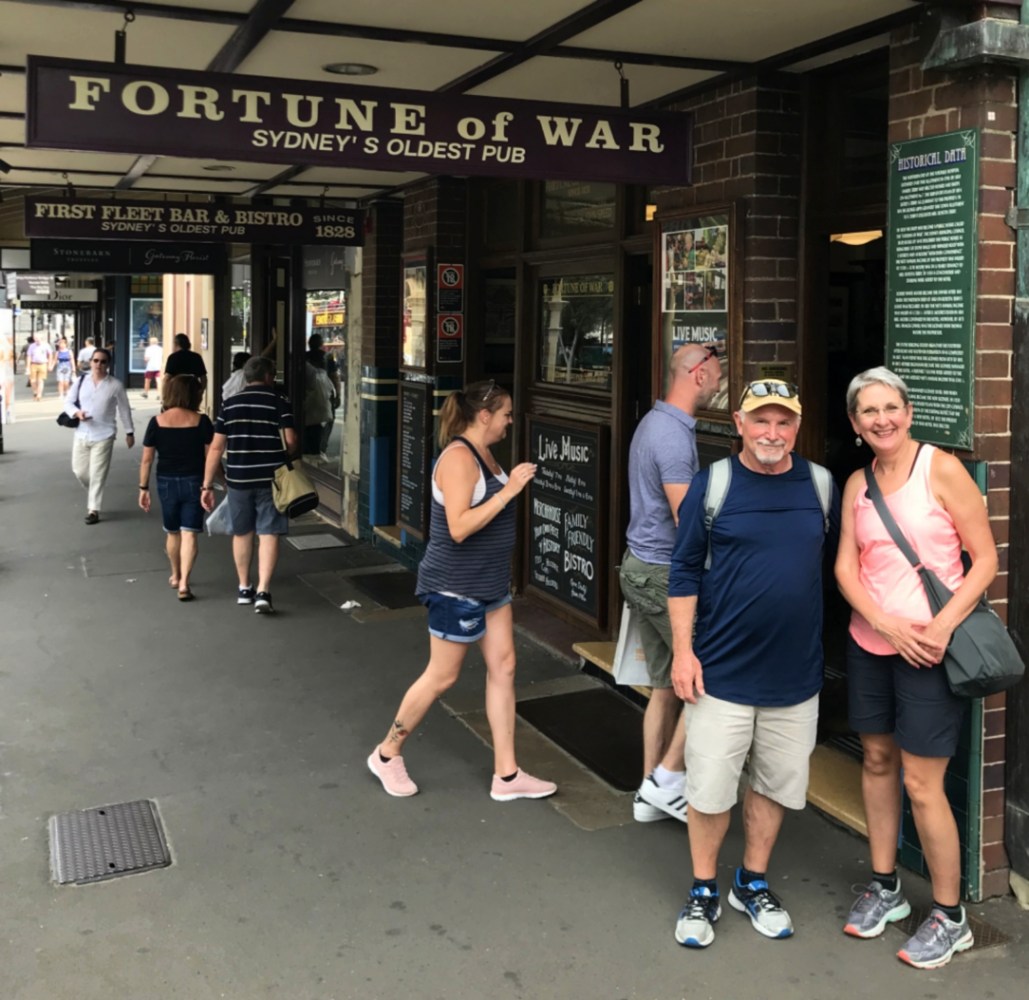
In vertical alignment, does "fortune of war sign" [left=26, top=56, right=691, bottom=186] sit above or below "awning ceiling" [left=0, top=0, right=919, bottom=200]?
below

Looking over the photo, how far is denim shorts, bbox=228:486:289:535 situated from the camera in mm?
8547

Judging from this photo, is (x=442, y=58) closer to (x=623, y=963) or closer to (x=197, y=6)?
(x=197, y=6)

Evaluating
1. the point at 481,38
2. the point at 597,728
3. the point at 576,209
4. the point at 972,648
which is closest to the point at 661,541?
the point at 972,648

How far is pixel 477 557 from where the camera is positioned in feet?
16.6

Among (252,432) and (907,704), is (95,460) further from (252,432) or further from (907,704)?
(907,704)

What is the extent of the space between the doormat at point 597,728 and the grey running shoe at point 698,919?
1280 mm

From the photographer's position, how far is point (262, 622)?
27.0 ft

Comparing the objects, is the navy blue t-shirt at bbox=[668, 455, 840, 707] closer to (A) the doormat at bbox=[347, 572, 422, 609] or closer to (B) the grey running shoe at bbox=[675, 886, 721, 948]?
(B) the grey running shoe at bbox=[675, 886, 721, 948]

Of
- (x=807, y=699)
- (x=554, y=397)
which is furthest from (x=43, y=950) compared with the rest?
(x=554, y=397)

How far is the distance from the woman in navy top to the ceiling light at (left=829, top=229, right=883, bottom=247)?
486cm

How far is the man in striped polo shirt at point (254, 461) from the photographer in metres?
8.45

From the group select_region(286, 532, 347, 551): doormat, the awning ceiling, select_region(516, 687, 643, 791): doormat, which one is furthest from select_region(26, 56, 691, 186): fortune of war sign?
select_region(286, 532, 347, 551): doormat

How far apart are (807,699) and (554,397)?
4.44 meters

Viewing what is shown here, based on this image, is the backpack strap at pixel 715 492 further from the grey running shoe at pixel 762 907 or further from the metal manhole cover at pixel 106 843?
the metal manhole cover at pixel 106 843
